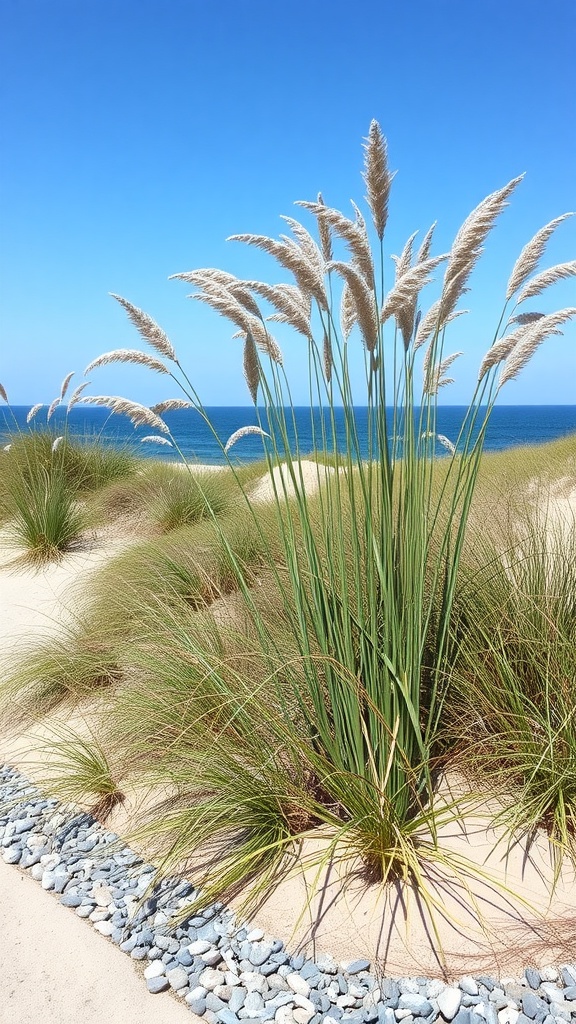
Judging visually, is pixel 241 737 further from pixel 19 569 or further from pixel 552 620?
pixel 19 569

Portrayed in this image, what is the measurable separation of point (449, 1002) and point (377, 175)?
8.00ft

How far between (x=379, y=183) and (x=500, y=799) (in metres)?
2.22

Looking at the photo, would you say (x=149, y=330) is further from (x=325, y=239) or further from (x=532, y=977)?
(x=532, y=977)

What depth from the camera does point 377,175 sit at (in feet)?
6.96

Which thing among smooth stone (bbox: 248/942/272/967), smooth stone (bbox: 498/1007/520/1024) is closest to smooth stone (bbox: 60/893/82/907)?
smooth stone (bbox: 248/942/272/967)

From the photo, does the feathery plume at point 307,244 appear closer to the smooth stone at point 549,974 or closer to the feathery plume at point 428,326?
the feathery plume at point 428,326

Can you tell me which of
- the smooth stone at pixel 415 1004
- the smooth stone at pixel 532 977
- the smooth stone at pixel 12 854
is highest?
the smooth stone at pixel 532 977

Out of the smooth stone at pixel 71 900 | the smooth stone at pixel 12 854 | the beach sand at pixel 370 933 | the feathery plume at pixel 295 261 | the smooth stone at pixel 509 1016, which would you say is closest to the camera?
the smooth stone at pixel 509 1016

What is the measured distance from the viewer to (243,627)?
3830 millimetres

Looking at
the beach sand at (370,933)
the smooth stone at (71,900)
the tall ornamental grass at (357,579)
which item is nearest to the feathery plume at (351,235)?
the tall ornamental grass at (357,579)

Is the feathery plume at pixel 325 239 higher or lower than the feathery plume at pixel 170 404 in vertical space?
higher

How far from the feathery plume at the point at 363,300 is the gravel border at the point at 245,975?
194 cm

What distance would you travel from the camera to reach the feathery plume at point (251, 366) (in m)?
2.45

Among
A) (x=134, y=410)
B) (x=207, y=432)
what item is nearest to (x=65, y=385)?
(x=134, y=410)
